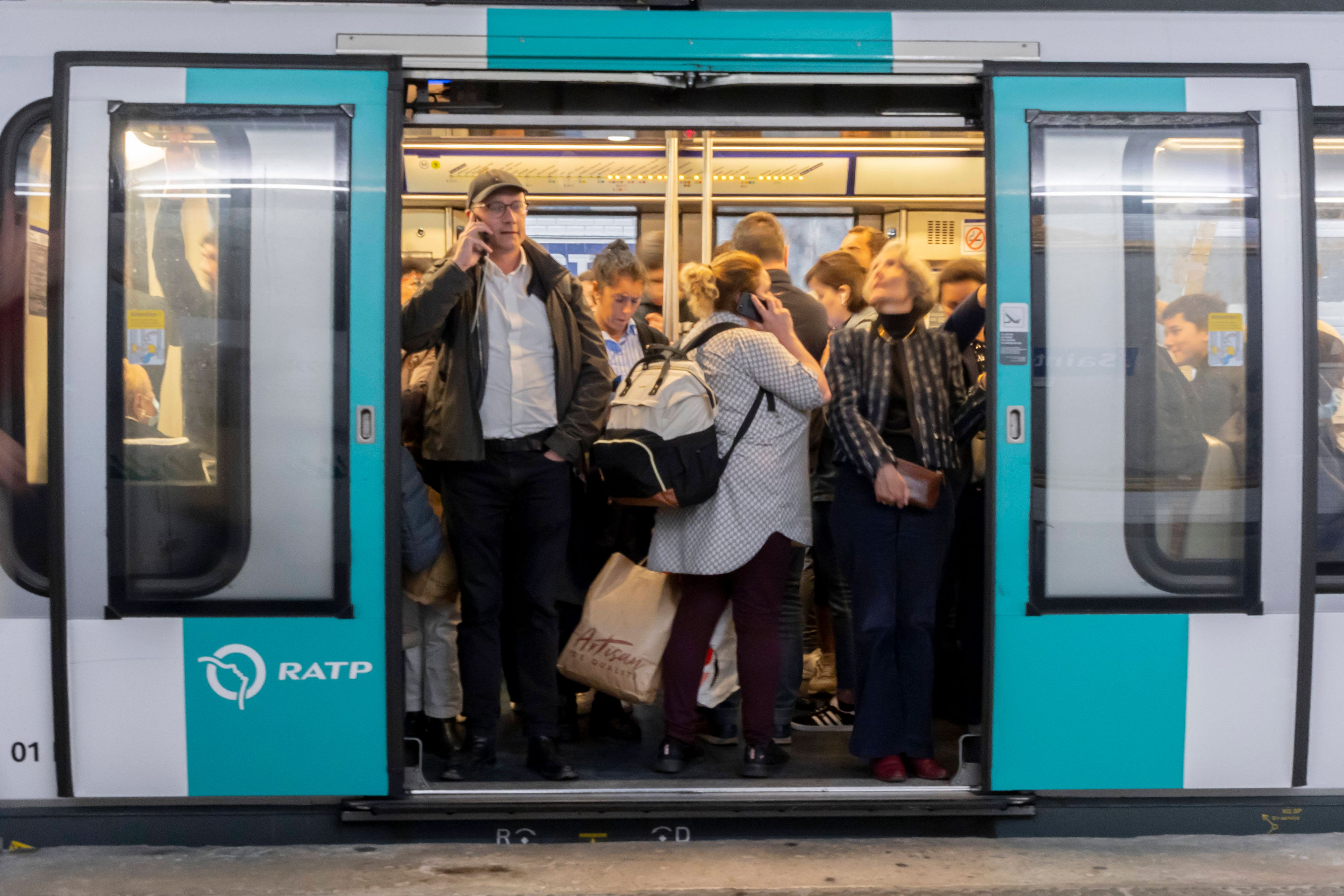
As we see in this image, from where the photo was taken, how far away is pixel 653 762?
3588mm

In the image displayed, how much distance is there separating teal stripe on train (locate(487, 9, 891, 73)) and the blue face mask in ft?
5.26

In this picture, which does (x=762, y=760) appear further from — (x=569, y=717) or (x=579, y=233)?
(x=579, y=233)

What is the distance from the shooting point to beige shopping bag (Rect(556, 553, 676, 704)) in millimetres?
3543

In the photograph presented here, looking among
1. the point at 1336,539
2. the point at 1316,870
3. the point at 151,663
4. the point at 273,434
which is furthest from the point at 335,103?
the point at 1316,870

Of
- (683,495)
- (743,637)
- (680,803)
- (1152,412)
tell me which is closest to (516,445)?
(683,495)

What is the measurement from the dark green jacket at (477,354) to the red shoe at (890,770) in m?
1.36

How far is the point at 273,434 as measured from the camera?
292 cm

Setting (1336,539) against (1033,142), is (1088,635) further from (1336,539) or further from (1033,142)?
(1033,142)

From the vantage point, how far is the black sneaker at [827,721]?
13.2 ft

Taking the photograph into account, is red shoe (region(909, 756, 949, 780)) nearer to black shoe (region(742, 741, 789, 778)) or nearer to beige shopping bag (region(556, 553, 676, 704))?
black shoe (region(742, 741, 789, 778))

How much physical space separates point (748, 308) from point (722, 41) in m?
0.83

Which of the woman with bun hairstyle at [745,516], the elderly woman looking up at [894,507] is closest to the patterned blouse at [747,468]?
the woman with bun hairstyle at [745,516]

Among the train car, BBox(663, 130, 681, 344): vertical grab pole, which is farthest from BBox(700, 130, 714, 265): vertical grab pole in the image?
the train car

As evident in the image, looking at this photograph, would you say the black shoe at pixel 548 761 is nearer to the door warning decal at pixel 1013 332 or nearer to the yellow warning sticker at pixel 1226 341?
the door warning decal at pixel 1013 332
